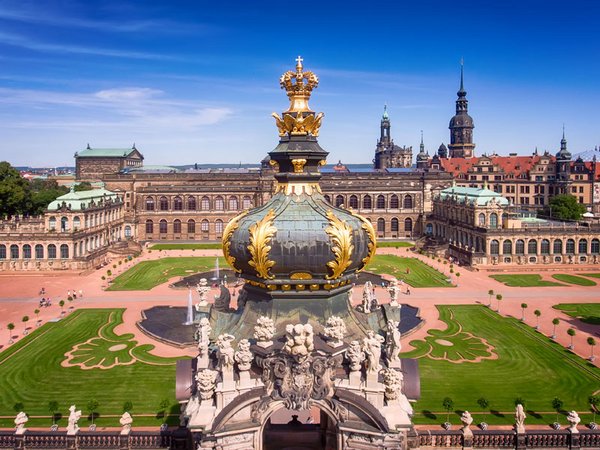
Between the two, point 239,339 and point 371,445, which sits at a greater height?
point 239,339

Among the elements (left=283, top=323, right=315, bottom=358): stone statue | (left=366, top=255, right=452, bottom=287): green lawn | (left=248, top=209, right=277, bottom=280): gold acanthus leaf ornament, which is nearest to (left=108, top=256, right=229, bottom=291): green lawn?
(left=366, top=255, right=452, bottom=287): green lawn

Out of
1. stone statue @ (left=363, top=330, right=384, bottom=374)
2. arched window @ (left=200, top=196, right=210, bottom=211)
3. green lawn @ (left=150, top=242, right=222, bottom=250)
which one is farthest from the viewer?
arched window @ (left=200, top=196, right=210, bottom=211)

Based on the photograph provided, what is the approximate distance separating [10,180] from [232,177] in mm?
49949

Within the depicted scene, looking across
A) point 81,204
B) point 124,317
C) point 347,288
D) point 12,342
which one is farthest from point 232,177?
point 347,288

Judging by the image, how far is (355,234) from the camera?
11.3m

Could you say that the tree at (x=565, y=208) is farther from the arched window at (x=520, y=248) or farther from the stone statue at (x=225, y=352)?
the stone statue at (x=225, y=352)

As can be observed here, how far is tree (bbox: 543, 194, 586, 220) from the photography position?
Answer: 11244 cm

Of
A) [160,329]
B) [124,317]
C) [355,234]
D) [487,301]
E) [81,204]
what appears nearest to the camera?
[355,234]

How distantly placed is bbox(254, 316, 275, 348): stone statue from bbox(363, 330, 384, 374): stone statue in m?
2.04

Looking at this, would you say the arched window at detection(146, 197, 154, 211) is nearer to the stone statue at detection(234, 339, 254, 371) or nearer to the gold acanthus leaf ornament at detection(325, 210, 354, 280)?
the gold acanthus leaf ornament at detection(325, 210, 354, 280)

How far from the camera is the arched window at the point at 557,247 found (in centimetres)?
8494

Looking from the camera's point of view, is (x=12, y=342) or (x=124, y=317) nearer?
(x=12, y=342)

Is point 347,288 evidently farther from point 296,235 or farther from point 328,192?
point 328,192

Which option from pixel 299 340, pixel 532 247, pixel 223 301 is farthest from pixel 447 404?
pixel 532 247
